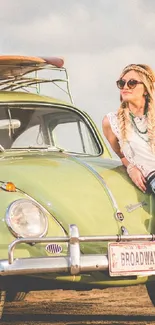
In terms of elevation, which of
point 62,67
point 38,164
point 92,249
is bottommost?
point 92,249

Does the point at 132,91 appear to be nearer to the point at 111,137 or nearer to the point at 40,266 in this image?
the point at 111,137

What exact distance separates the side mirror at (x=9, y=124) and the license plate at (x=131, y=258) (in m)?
2.54

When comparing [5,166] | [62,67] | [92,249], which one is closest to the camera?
[92,249]

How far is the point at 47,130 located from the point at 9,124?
2.01ft

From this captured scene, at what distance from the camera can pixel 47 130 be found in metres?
9.23

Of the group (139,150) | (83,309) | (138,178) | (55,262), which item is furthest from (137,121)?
(83,309)

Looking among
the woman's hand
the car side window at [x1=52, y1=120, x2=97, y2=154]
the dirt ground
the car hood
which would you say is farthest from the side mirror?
the dirt ground

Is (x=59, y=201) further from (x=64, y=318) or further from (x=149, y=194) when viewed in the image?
(x=64, y=318)

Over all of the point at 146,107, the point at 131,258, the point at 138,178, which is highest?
the point at 146,107

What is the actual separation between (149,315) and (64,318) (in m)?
0.89

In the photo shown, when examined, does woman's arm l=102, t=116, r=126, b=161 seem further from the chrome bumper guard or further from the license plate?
the chrome bumper guard

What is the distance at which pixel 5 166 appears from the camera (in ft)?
24.3

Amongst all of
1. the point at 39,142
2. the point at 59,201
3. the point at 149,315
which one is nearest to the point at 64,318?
the point at 149,315

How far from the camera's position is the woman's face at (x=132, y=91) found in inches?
298
